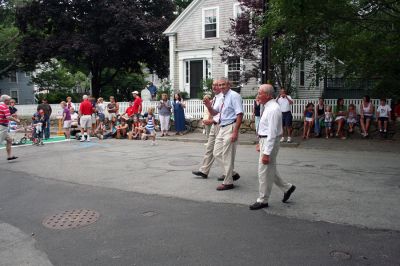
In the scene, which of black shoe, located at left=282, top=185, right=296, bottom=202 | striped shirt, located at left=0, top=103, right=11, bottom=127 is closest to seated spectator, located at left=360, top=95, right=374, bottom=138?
black shoe, located at left=282, top=185, right=296, bottom=202

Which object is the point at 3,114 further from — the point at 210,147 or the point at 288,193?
the point at 288,193

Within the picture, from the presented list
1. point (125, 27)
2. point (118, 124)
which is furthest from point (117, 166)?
point (125, 27)

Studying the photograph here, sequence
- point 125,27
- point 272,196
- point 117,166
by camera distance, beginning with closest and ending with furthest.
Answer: point 272,196
point 117,166
point 125,27

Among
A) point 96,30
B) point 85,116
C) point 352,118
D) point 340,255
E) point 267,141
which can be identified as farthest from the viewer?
point 96,30

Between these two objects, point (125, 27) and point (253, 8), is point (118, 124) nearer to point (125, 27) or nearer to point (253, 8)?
point (253, 8)

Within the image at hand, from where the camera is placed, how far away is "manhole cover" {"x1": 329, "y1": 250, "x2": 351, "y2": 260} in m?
4.24

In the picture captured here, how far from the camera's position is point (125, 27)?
→ 2498cm

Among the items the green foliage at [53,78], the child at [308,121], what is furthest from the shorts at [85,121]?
the green foliage at [53,78]

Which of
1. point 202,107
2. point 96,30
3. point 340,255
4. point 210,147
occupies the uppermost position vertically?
point 96,30

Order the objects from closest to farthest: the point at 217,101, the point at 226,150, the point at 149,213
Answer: the point at 149,213, the point at 226,150, the point at 217,101

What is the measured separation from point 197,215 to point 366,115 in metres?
10.6

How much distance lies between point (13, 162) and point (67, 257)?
25.6 ft

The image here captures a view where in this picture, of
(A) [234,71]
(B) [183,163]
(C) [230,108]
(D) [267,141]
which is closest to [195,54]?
(A) [234,71]

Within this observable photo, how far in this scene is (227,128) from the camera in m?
7.27
